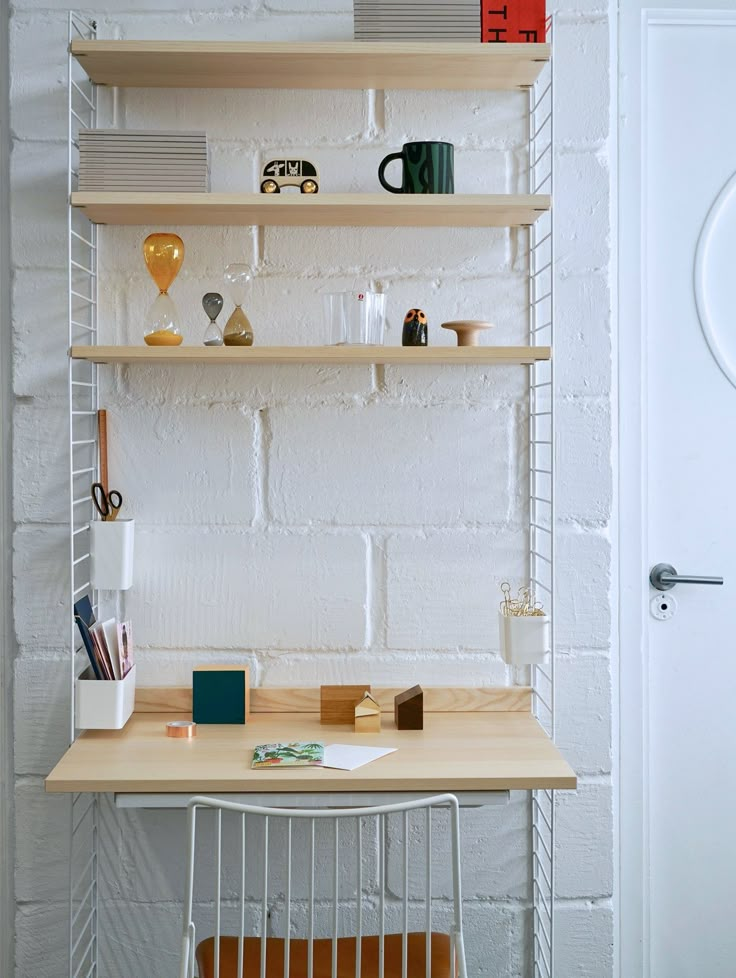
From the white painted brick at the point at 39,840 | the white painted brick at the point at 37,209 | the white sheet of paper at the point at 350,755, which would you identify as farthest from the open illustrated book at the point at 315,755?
the white painted brick at the point at 37,209

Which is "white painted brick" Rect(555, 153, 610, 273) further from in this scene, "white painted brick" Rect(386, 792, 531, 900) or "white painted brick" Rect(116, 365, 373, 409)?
"white painted brick" Rect(386, 792, 531, 900)

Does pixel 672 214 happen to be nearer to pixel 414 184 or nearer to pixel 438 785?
pixel 414 184

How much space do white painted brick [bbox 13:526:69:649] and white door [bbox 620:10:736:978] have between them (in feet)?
3.80

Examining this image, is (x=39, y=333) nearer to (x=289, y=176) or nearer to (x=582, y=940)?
(x=289, y=176)

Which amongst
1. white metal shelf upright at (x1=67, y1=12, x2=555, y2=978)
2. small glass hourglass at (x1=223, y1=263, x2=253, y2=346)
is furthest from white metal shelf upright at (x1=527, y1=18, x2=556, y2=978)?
small glass hourglass at (x1=223, y1=263, x2=253, y2=346)

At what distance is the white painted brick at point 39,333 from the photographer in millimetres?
1873

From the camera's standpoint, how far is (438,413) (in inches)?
75.3

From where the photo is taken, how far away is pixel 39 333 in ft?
6.15

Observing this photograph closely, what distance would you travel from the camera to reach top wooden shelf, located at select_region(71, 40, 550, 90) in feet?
5.51

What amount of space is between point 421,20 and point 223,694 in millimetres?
1297

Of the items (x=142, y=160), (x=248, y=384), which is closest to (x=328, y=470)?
(x=248, y=384)

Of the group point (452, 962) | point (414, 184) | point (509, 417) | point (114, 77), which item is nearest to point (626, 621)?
point (509, 417)

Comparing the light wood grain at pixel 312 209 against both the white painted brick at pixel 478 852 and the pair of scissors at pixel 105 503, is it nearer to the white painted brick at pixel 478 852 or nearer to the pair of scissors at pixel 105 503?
the pair of scissors at pixel 105 503

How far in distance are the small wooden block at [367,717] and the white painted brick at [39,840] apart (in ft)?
2.07
